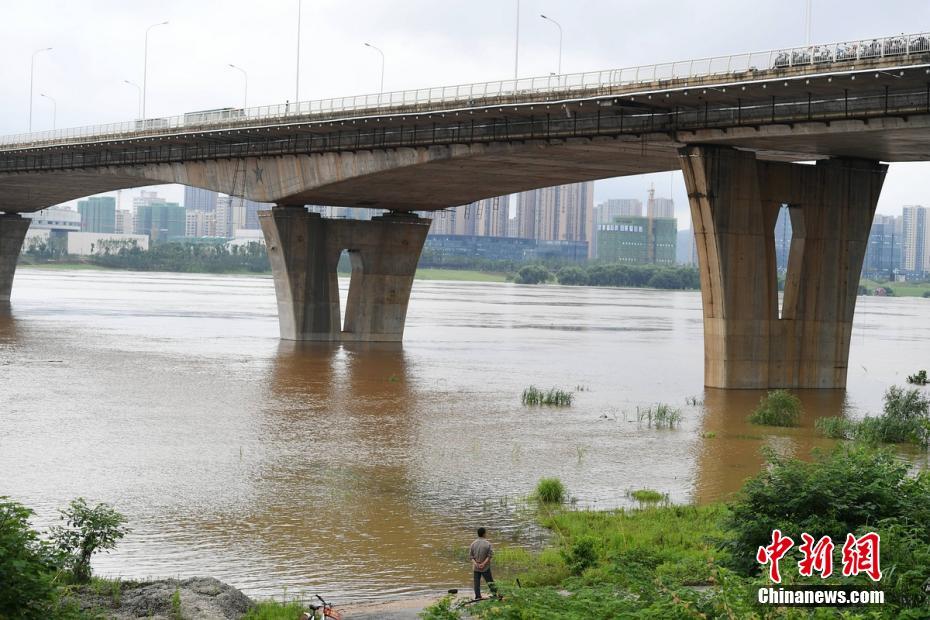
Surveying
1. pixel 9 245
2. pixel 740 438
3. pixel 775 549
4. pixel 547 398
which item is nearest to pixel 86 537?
pixel 775 549

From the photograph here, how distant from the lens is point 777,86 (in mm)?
41500

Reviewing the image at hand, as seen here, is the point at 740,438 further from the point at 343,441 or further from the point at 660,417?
the point at 343,441

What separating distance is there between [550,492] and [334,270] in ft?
149

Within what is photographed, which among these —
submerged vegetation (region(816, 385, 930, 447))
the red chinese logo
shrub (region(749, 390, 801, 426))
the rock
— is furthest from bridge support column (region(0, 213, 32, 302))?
the red chinese logo

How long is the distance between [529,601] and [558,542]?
7.36 metres

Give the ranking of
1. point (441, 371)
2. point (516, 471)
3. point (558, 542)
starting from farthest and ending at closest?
1. point (441, 371)
2. point (516, 471)
3. point (558, 542)

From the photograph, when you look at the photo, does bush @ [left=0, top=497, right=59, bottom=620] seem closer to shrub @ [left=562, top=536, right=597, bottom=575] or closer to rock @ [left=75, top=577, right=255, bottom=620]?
rock @ [left=75, top=577, right=255, bottom=620]

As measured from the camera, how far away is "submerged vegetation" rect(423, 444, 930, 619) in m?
14.7

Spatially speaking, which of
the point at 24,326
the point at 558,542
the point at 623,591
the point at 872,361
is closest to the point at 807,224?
the point at 872,361

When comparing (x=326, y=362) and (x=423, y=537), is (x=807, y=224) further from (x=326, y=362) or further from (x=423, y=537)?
(x=423, y=537)

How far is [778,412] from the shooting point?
42031 mm

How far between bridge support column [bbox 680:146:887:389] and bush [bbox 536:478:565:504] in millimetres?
21864

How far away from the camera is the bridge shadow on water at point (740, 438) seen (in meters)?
31.1

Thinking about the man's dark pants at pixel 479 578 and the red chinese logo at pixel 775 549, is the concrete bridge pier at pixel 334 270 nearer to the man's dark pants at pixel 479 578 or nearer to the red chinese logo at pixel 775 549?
the man's dark pants at pixel 479 578
